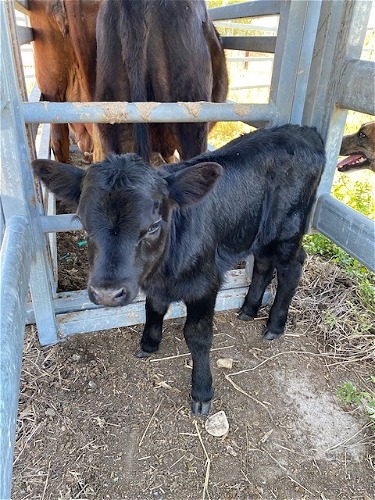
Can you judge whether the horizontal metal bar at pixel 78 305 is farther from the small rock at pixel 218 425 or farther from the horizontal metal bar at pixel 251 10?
the horizontal metal bar at pixel 251 10

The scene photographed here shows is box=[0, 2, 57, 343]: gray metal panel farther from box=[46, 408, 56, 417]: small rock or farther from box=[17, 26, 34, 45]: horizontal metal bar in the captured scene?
box=[17, 26, 34, 45]: horizontal metal bar

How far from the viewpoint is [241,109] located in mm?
2395

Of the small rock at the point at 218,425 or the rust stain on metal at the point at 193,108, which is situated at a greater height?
the rust stain on metal at the point at 193,108

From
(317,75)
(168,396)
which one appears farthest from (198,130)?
(168,396)

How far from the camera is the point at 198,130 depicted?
3.02m

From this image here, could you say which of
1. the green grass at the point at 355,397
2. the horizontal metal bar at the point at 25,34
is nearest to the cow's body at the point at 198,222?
the green grass at the point at 355,397

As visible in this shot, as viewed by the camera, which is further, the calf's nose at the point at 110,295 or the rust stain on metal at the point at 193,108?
the rust stain on metal at the point at 193,108

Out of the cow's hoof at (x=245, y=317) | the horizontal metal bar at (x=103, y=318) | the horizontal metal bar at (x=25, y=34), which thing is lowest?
the cow's hoof at (x=245, y=317)

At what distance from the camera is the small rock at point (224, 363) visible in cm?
264

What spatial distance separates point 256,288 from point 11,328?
2.09 m

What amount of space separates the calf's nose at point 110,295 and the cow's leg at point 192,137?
1710 mm

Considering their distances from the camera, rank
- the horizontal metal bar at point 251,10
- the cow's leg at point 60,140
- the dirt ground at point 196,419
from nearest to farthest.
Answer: the dirt ground at point 196,419, the horizontal metal bar at point 251,10, the cow's leg at point 60,140

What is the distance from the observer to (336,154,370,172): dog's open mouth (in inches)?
133

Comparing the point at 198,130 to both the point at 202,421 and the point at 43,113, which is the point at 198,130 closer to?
the point at 43,113
